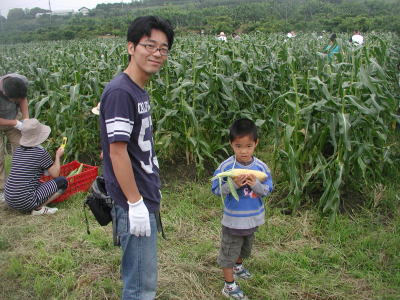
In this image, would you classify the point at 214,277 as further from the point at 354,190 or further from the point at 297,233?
the point at 354,190

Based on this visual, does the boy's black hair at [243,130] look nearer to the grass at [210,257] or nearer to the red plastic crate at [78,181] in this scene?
the grass at [210,257]

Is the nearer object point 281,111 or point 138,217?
point 138,217

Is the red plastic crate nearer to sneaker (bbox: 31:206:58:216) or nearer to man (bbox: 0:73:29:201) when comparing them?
sneaker (bbox: 31:206:58:216)

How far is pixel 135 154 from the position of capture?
1.97m

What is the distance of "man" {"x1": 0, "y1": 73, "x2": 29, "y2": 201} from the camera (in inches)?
174

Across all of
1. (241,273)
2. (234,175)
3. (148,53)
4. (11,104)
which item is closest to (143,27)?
(148,53)

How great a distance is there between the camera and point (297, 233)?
3.60m

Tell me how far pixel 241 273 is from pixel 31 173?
8.41 ft

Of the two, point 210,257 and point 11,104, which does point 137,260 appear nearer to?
point 210,257

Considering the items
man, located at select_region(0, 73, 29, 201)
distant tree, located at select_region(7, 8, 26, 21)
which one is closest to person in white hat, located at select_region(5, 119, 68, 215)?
man, located at select_region(0, 73, 29, 201)

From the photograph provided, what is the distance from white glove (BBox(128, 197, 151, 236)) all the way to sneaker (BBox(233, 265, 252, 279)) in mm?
1318

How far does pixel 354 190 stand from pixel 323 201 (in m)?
0.53

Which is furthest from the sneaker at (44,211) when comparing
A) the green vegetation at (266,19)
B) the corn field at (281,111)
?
the green vegetation at (266,19)

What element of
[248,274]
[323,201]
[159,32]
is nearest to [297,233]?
[323,201]
